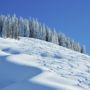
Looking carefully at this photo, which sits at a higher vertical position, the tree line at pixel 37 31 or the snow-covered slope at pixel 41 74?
the tree line at pixel 37 31

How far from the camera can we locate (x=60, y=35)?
122m

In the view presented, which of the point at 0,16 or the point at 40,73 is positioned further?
the point at 0,16

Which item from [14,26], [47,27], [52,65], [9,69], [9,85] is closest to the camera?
[9,85]

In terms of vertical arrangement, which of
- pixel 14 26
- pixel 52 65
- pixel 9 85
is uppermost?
pixel 14 26

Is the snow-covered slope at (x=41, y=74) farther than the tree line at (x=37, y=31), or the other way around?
the tree line at (x=37, y=31)

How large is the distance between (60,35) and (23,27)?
57.6ft

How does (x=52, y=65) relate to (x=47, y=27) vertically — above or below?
below

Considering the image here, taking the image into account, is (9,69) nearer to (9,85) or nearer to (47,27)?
(9,85)

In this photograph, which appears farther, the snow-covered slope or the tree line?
the tree line

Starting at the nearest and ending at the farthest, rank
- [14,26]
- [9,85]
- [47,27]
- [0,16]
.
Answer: [9,85] → [14,26] → [0,16] → [47,27]

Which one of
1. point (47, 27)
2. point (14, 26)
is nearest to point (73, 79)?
point (14, 26)

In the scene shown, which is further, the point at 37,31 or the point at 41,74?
the point at 37,31

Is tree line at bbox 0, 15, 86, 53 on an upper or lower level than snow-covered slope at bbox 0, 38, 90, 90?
upper

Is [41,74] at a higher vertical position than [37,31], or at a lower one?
lower
